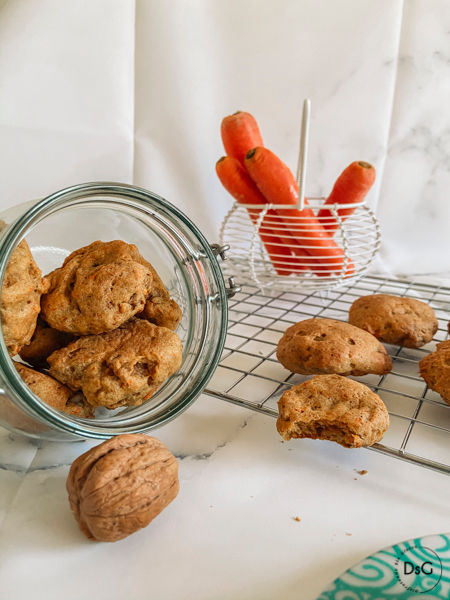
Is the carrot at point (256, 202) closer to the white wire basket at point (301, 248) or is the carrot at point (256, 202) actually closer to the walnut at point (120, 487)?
the white wire basket at point (301, 248)

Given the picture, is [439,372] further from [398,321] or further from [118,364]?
[118,364]

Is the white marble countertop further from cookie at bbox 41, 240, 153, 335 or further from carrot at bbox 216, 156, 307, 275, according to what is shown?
carrot at bbox 216, 156, 307, 275

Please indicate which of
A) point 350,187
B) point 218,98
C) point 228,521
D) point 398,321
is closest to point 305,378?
point 398,321

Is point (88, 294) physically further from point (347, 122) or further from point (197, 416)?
point (347, 122)

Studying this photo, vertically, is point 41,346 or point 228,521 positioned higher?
point 41,346

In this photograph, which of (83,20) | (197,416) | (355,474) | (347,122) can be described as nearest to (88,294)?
(197,416)

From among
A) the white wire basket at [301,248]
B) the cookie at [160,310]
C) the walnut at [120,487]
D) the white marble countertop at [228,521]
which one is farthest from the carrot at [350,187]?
the walnut at [120,487]

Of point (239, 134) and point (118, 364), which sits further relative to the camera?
point (239, 134)
